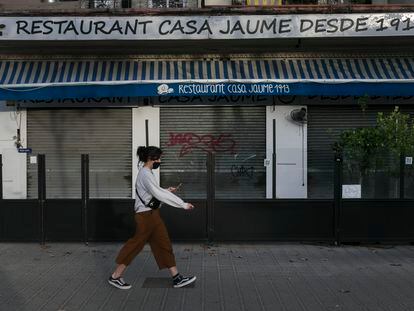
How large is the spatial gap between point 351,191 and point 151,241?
457 cm

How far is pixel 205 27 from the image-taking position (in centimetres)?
1214

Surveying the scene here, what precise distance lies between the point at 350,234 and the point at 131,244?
15.4 ft

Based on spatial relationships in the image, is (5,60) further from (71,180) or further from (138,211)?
(138,211)

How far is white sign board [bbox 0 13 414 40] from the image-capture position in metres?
12.1

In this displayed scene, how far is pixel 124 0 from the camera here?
1352cm

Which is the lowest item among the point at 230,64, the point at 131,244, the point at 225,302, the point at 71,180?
the point at 225,302

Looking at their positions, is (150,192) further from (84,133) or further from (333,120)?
(333,120)

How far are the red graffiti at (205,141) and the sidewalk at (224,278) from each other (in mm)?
3770

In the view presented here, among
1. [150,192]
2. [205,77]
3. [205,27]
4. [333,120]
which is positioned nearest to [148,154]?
[150,192]

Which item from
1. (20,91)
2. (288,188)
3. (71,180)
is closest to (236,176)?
(288,188)

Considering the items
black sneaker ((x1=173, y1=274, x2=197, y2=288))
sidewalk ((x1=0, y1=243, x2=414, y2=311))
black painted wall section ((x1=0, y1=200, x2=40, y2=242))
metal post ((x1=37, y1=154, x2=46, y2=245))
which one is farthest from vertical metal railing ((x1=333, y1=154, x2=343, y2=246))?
black painted wall section ((x1=0, y1=200, x2=40, y2=242))

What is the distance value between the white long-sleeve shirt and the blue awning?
17.6ft

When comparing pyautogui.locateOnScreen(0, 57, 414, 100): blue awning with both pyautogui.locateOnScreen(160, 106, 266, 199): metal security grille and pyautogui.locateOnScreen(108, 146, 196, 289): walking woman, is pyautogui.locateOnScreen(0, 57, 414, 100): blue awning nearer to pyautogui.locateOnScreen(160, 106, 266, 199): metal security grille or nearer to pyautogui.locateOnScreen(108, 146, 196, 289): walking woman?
pyautogui.locateOnScreen(160, 106, 266, 199): metal security grille

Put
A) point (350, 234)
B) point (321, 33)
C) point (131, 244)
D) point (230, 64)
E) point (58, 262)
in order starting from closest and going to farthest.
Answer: point (131, 244) → point (58, 262) → point (350, 234) → point (321, 33) → point (230, 64)
